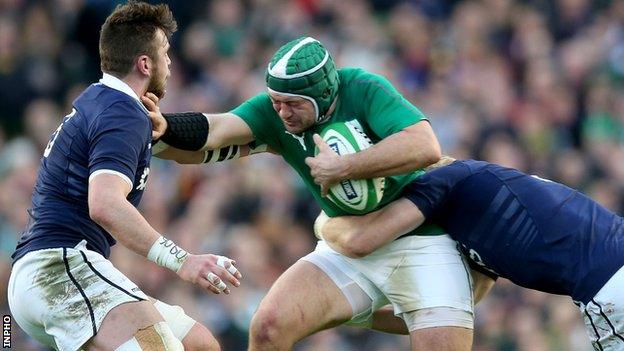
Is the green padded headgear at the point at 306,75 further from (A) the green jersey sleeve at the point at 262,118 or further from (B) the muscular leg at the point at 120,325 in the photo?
(B) the muscular leg at the point at 120,325

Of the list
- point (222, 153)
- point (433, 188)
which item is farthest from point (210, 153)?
point (433, 188)

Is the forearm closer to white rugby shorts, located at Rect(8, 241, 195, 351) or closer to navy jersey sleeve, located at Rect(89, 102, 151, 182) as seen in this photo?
navy jersey sleeve, located at Rect(89, 102, 151, 182)

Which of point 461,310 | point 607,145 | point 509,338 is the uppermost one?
point 461,310

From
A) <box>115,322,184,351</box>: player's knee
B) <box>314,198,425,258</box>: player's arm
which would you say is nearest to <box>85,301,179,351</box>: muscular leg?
<box>115,322,184,351</box>: player's knee

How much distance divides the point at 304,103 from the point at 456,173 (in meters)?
0.93

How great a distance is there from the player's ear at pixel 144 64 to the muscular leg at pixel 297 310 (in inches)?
55.1

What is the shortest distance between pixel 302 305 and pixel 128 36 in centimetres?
170

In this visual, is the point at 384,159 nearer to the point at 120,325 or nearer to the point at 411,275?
the point at 411,275

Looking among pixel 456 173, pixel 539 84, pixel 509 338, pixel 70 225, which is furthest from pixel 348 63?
pixel 70 225

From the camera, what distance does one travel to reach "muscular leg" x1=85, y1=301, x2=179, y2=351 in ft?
21.6

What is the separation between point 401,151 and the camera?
23.2 feet

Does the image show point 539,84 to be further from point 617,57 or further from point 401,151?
point 401,151

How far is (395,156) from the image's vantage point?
23.1ft

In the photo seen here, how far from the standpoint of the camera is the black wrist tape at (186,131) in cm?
771
